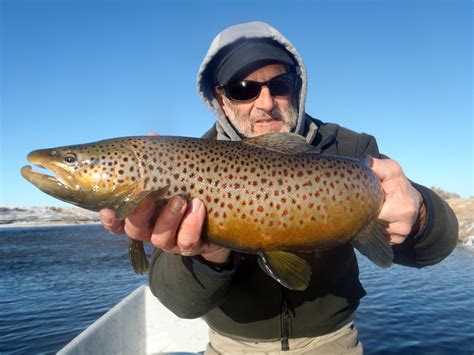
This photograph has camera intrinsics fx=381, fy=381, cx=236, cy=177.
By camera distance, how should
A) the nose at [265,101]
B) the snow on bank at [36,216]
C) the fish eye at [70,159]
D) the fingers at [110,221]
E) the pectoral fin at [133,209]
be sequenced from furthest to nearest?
the snow on bank at [36,216] < the nose at [265,101] < the fish eye at [70,159] < the fingers at [110,221] < the pectoral fin at [133,209]

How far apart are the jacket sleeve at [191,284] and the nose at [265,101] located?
1717 mm

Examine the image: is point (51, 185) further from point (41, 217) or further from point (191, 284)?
point (41, 217)

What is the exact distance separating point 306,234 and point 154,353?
5.48 meters

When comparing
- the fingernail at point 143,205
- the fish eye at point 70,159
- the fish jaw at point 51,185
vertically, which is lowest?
the fingernail at point 143,205

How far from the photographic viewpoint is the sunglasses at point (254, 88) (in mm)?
4043

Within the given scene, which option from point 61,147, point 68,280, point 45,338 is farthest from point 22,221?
point 61,147

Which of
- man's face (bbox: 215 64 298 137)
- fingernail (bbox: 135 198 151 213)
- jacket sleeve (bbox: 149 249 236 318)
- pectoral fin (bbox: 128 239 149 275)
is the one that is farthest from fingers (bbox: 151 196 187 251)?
man's face (bbox: 215 64 298 137)

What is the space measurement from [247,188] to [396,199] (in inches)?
45.7

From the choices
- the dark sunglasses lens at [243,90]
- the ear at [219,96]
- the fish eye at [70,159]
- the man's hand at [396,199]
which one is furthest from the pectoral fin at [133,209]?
the ear at [219,96]

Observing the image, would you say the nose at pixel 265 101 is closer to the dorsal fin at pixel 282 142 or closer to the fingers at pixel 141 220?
the dorsal fin at pixel 282 142

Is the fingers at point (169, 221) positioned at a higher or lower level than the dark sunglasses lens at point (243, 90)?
lower

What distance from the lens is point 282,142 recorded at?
3.06m

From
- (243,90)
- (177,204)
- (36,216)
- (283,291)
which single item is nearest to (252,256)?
(283,291)

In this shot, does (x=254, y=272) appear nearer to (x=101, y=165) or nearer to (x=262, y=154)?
(x=262, y=154)
